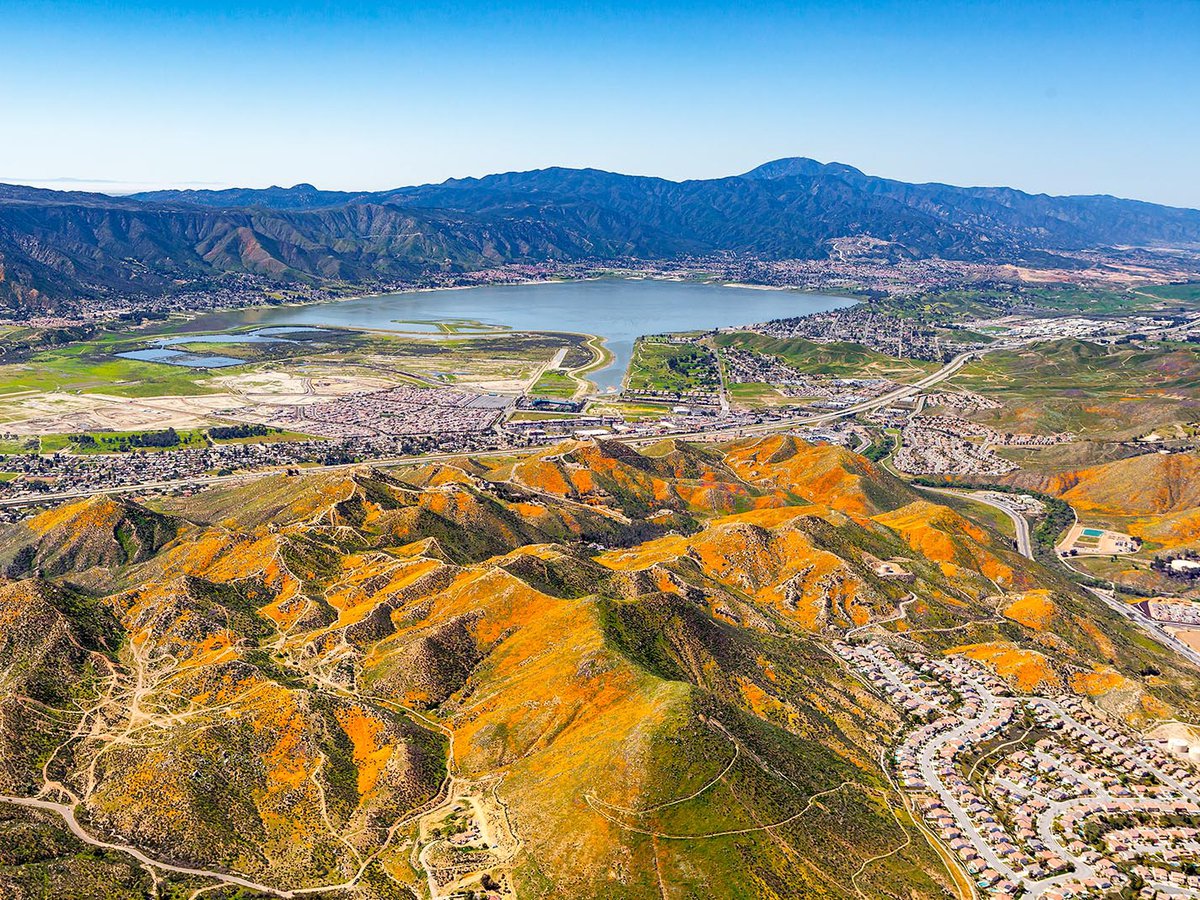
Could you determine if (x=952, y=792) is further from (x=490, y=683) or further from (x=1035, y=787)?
(x=490, y=683)

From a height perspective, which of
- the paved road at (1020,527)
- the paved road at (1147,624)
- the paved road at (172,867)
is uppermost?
the paved road at (172,867)

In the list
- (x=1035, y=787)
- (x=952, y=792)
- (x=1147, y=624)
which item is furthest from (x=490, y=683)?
(x=1147, y=624)

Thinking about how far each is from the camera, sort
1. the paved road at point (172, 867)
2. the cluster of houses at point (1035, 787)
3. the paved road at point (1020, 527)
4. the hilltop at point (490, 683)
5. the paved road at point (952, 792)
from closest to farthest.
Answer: the paved road at point (172, 867)
the hilltop at point (490, 683)
the cluster of houses at point (1035, 787)
the paved road at point (952, 792)
the paved road at point (1020, 527)

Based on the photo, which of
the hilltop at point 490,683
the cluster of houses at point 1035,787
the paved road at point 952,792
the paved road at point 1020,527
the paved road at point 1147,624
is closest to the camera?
the hilltop at point 490,683

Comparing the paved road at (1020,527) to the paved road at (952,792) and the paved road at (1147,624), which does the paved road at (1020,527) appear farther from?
the paved road at (952,792)

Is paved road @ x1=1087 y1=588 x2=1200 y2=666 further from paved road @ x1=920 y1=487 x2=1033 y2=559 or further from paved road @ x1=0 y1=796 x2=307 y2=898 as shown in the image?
paved road @ x1=0 y1=796 x2=307 y2=898

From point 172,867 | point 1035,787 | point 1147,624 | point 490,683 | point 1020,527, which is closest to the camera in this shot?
point 172,867

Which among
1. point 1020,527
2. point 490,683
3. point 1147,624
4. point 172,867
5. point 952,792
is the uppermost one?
point 490,683

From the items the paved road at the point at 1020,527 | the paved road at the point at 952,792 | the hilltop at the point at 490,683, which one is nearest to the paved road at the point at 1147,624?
the hilltop at the point at 490,683

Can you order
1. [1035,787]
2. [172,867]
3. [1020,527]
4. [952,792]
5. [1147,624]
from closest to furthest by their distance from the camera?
[172,867]
[952,792]
[1035,787]
[1147,624]
[1020,527]
